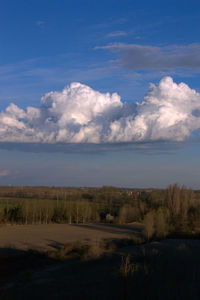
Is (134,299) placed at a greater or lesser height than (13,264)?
greater

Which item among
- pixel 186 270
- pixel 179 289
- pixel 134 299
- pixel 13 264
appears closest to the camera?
pixel 134 299

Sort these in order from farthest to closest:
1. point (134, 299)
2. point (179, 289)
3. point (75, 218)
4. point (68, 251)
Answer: point (75, 218), point (68, 251), point (179, 289), point (134, 299)

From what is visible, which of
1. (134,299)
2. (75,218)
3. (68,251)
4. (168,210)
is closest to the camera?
(134,299)

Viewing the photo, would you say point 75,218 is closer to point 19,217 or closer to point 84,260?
point 19,217

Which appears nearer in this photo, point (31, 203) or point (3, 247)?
point (3, 247)

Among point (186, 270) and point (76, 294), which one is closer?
point (76, 294)

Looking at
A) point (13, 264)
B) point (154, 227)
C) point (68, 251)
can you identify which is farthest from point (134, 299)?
point (154, 227)

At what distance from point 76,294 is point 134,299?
6.43ft

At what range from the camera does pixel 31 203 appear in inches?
1795

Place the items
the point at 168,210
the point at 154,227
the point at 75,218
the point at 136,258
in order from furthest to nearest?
the point at 75,218 < the point at 168,210 < the point at 154,227 < the point at 136,258

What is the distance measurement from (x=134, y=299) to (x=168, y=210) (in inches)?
1346

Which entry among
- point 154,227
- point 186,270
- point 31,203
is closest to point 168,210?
point 154,227

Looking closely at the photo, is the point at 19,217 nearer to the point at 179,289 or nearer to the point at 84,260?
the point at 84,260

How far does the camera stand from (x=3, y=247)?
78.8 feet
